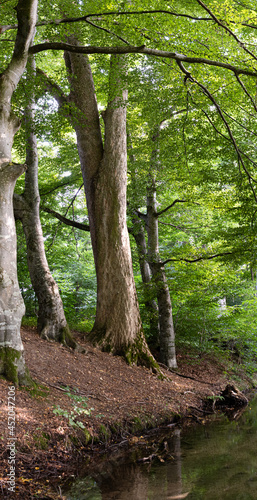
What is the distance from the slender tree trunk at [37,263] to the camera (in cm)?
786

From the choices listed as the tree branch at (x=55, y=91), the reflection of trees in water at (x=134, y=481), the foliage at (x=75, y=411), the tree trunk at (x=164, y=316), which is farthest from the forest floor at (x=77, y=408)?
the tree branch at (x=55, y=91)

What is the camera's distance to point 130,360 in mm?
8070

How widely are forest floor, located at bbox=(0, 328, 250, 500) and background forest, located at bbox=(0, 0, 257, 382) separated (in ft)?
7.57

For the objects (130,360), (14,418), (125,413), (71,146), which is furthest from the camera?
(71,146)

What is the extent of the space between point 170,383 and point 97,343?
→ 1.67 meters

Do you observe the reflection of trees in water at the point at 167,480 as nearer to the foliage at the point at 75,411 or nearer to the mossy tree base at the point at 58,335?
the foliage at the point at 75,411

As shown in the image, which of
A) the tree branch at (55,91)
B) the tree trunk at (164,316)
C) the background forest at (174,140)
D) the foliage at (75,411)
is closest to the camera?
the foliage at (75,411)

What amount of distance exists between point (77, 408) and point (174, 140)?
7.18 metres

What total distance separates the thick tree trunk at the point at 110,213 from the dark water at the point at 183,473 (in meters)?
2.84

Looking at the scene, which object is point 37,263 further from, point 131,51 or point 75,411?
point 131,51

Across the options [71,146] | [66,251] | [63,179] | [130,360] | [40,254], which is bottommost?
[130,360]

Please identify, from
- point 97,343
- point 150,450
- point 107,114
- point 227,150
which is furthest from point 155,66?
point 150,450

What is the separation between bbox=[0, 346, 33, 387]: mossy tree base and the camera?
4887 mm

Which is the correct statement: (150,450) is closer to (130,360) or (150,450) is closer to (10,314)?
(10,314)
